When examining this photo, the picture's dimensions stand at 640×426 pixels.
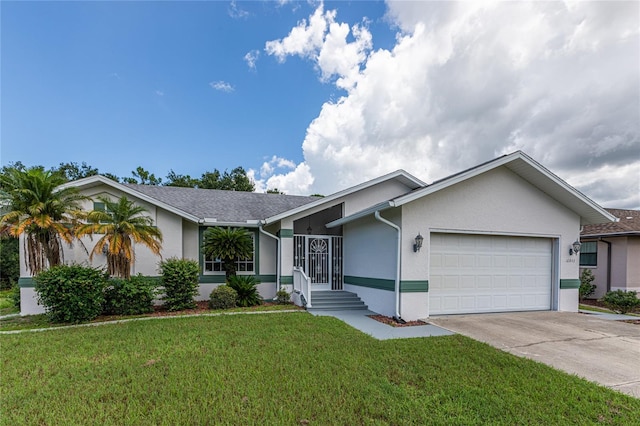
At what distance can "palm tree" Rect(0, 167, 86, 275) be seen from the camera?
26.3 ft

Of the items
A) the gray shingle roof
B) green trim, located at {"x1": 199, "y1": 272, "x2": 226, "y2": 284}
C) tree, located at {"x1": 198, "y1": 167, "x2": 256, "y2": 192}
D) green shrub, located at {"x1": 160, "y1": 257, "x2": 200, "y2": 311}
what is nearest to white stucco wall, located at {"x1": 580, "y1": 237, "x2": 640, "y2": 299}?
the gray shingle roof

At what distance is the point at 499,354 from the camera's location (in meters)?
5.50

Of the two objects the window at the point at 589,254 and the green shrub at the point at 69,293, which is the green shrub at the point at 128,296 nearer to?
the green shrub at the point at 69,293

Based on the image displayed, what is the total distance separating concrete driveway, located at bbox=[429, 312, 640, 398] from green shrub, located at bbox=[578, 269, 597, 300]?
262 inches

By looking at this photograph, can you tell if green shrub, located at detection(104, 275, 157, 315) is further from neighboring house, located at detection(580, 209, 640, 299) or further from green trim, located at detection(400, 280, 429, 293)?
neighboring house, located at detection(580, 209, 640, 299)

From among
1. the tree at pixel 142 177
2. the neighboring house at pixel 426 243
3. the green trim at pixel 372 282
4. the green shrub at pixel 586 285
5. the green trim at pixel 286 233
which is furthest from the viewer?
the tree at pixel 142 177

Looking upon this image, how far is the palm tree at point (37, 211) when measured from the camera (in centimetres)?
802

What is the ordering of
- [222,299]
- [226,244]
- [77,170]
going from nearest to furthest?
[222,299]
[226,244]
[77,170]

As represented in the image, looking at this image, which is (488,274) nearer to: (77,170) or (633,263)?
(633,263)

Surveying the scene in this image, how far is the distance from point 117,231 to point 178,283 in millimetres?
2381

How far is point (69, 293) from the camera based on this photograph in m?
7.88

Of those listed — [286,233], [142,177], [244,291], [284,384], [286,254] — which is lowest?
[244,291]

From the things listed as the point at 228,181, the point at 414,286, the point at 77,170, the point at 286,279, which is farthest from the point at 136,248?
the point at 77,170

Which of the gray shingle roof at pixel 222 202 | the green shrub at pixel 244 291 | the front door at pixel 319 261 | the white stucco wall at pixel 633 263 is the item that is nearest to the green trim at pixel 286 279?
the front door at pixel 319 261
